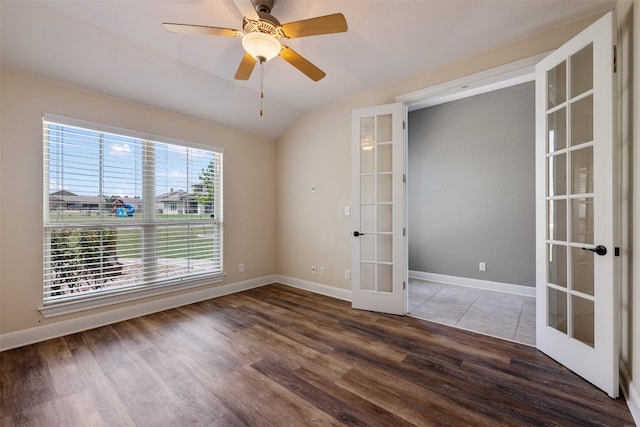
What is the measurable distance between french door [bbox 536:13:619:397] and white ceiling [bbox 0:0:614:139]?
541 millimetres

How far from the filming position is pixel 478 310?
3266mm

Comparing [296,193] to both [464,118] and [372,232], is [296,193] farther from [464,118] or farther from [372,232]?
[464,118]

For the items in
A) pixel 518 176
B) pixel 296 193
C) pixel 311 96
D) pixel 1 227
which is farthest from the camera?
pixel 296 193

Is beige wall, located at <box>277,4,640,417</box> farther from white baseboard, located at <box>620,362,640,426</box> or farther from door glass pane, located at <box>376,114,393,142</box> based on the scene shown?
door glass pane, located at <box>376,114,393,142</box>

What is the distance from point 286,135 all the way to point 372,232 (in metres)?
2.37

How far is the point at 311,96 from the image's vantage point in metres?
3.65

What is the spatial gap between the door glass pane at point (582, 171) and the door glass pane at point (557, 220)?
0.16 metres

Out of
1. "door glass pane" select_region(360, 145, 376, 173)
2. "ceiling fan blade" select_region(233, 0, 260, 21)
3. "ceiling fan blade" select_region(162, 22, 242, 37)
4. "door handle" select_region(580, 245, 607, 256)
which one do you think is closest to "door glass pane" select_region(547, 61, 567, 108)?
"door handle" select_region(580, 245, 607, 256)

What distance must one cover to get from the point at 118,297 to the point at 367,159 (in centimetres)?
340

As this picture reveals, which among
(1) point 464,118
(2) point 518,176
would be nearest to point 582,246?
(2) point 518,176

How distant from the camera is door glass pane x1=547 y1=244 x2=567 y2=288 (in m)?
2.13

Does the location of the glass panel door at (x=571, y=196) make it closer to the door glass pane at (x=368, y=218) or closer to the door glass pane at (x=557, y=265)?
the door glass pane at (x=557, y=265)

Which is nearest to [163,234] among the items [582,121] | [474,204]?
[582,121]

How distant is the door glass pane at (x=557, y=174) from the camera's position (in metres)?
2.15
